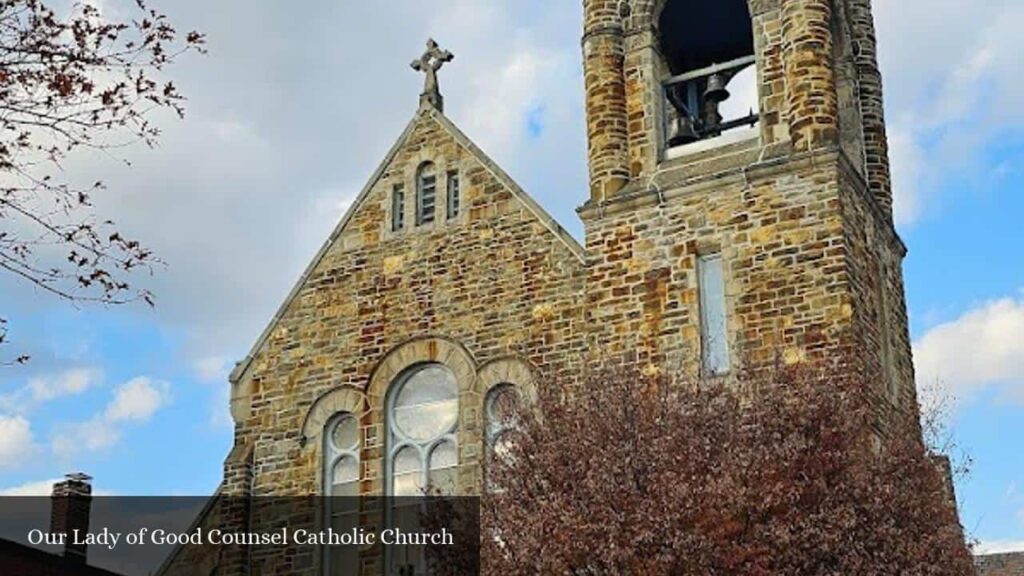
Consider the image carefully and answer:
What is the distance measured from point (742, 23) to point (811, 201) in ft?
17.1

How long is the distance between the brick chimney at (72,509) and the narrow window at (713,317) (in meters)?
13.9

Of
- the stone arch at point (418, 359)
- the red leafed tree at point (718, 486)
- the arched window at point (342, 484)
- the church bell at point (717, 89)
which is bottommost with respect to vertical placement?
the red leafed tree at point (718, 486)

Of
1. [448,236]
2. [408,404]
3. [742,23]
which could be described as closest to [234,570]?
[408,404]

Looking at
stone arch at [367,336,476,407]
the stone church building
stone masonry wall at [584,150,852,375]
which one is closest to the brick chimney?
the stone church building

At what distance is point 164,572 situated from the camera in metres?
22.0

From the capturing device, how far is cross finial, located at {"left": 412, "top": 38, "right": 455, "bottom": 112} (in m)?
22.7

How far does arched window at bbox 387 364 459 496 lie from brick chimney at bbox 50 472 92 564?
904 centimetres

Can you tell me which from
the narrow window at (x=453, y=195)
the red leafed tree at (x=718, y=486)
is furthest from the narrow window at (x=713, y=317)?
the narrow window at (x=453, y=195)

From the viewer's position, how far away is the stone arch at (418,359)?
20.7m

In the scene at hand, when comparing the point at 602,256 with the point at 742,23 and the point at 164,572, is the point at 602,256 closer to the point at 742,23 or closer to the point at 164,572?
the point at 742,23

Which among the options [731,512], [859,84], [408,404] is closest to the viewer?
[731,512]

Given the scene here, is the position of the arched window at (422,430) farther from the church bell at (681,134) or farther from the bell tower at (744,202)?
the church bell at (681,134)

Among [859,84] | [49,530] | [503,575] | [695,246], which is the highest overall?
[859,84]

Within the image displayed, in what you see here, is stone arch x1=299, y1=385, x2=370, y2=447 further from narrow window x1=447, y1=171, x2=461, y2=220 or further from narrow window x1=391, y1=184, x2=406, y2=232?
narrow window x1=447, y1=171, x2=461, y2=220
